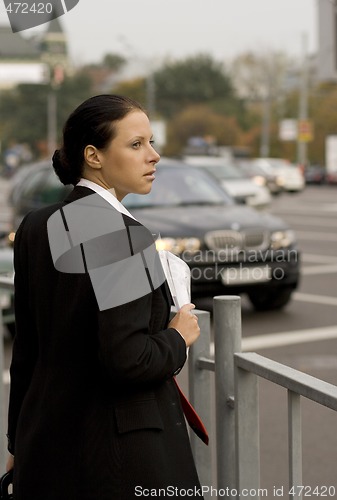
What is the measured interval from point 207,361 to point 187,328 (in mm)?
735

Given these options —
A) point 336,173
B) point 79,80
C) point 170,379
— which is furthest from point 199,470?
point 79,80

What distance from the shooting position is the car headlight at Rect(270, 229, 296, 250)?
1093cm

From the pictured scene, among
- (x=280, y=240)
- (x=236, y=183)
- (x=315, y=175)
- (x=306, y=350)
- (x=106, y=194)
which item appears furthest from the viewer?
(x=315, y=175)

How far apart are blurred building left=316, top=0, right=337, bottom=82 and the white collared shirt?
975 inches

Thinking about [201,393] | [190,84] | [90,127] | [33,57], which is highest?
[90,127]

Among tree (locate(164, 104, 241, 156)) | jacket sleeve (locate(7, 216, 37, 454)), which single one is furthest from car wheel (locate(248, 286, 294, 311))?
tree (locate(164, 104, 241, 156))

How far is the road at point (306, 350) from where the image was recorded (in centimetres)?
369

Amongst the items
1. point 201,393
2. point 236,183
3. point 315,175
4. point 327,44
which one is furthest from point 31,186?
point 315,175

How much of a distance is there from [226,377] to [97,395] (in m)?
0.72

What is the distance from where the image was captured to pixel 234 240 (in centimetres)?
1066

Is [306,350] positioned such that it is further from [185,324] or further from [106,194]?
[106,194]

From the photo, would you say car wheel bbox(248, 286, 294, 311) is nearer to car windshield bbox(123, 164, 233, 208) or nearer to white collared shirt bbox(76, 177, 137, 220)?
car windshield bbox(123, 164, 233, 208)

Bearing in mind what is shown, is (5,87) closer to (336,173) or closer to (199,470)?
(336,173)

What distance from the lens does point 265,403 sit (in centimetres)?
642
